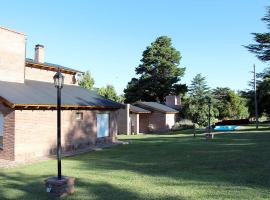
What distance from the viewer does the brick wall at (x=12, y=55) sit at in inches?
853

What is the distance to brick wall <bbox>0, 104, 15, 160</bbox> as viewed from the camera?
18.2 metres

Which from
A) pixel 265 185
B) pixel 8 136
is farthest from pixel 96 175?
pixel 8 136

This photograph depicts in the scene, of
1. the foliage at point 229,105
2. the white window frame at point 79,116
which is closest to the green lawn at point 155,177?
the white window frame at point 79,116

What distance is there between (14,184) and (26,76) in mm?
14872

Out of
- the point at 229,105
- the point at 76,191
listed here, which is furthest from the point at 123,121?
the point at 229,105

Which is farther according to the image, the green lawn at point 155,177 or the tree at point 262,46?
the tree at point 262,46

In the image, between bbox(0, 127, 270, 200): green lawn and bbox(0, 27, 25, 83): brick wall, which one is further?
bbox(0, 27, 25, 83): brick wall

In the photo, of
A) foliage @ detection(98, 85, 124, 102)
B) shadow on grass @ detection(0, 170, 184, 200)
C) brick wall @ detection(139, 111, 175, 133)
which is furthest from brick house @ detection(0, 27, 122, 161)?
foliage @ detection(98, 85, 124, 102)

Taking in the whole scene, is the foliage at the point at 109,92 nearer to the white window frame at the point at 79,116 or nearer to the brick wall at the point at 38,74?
the brick wall at the point at 38,74

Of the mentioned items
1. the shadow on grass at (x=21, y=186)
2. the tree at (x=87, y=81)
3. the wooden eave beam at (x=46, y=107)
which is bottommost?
the shadow on grass at (x=21, y=186)

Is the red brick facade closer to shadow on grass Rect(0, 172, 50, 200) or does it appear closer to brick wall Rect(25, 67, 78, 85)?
shadow on grass Rect(0, 172, 50, 200)

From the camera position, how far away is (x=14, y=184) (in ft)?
39.0

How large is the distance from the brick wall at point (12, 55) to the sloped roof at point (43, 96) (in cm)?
59

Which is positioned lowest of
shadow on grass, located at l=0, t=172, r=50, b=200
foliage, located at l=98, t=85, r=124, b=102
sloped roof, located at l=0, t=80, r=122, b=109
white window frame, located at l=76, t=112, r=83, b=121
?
shadow on grass, located at l=0, t=172, r=50, b=200
